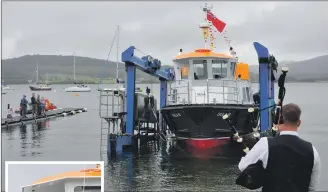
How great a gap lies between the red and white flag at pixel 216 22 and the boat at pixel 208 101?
196mm

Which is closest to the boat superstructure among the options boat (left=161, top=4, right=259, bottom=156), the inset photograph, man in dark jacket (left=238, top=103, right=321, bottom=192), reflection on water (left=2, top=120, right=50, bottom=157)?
boat (left=161, top=4, right=259, bottom=156)

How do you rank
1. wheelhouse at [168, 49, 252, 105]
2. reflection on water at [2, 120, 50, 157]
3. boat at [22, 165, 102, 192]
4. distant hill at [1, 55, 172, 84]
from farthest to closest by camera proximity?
distant hill at [1, 55, 172, 84] < reflection on water at [2, 120, 50, 157] < wheelhouse at [168, 49, 252, 105] < boat at [22, 165, 102, 192]

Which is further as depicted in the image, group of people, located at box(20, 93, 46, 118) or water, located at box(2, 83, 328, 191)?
group of people, located at box(20, 93, 46, 118)

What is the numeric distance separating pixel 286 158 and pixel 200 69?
1488 centimetres

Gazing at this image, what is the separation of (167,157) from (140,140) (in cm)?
213

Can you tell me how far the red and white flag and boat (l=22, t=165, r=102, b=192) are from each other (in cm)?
1148

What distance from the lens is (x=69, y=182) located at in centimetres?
955

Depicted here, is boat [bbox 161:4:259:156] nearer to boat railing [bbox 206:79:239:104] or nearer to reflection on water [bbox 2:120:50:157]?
boat railing [bbox 206:79:239:104]

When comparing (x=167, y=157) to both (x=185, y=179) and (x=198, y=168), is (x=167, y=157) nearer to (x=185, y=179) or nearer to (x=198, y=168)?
(x=198, y=168)

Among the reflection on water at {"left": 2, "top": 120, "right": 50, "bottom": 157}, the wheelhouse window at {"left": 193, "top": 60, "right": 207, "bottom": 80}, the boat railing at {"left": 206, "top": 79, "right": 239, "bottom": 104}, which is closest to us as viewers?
the boat railing at {"left": 206, "top": 79, "right": 239, "bottom": 104}

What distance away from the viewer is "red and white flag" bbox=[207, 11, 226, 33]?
773 inches

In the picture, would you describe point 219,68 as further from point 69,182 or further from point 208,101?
point 69,182

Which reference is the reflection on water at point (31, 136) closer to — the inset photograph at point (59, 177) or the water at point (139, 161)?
the water at point (139, 161)

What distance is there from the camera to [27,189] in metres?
8.94
